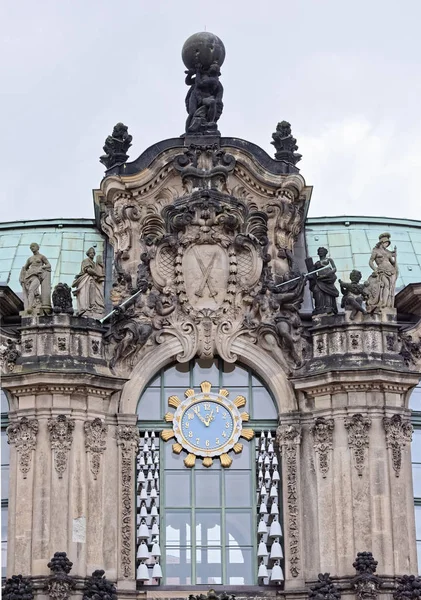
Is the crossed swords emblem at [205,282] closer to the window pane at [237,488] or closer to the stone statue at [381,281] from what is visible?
the stone statue at [381,281]

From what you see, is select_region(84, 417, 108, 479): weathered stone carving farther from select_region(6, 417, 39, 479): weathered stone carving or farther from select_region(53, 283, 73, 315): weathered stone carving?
select_region(53, 283, 73, 315): weathered stone carving

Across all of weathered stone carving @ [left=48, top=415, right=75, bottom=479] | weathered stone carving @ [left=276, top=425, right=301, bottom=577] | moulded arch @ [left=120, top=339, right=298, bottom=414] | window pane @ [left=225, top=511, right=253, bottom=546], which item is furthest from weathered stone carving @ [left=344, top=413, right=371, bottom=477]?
weathered stone carving @ [left=48, top=415, right=75, bottom=479]

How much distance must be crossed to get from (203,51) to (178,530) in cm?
1089

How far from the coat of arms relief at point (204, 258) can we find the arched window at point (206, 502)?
94cm

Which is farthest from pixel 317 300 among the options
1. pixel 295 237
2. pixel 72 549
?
pixel 72 549

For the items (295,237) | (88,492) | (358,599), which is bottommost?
(358,599)

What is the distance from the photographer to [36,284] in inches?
1400

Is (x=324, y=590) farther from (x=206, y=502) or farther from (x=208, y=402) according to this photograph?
(x=208, y=402)

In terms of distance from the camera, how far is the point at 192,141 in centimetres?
3697

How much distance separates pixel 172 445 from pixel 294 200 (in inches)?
239

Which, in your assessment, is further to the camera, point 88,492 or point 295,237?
point 295,237

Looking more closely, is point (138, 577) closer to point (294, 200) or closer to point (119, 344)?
point (119, 344)

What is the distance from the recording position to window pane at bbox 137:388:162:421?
35.5 meters

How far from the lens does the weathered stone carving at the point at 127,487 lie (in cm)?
3403
